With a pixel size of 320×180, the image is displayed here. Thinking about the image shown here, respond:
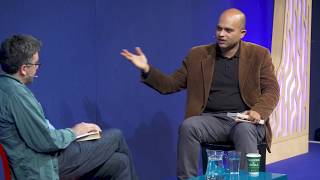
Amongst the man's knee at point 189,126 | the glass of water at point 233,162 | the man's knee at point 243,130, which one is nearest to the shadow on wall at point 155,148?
the man's knee at point 189,126

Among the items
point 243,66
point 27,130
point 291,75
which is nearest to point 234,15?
point 243,66

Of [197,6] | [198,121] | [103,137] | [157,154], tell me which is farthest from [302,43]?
[103,137]

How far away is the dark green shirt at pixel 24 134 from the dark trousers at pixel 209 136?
97 centimetres

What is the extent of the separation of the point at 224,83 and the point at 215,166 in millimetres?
930

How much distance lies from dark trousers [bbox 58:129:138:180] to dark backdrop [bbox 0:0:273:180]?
1.87 feet

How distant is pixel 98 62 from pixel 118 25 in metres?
0.30

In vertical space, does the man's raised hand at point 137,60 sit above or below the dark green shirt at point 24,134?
above

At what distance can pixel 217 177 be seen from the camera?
9.43 feet

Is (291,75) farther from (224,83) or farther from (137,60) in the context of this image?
(137,60)

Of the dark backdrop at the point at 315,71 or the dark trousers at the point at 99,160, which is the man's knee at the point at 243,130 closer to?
the dark trousers at the point at 99,160

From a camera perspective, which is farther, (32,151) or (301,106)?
(301,106)

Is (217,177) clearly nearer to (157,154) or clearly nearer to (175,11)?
(157,154)

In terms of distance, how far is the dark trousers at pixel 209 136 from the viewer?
11.4 feet

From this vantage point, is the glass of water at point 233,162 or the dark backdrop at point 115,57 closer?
the glass of water at point 233,162
